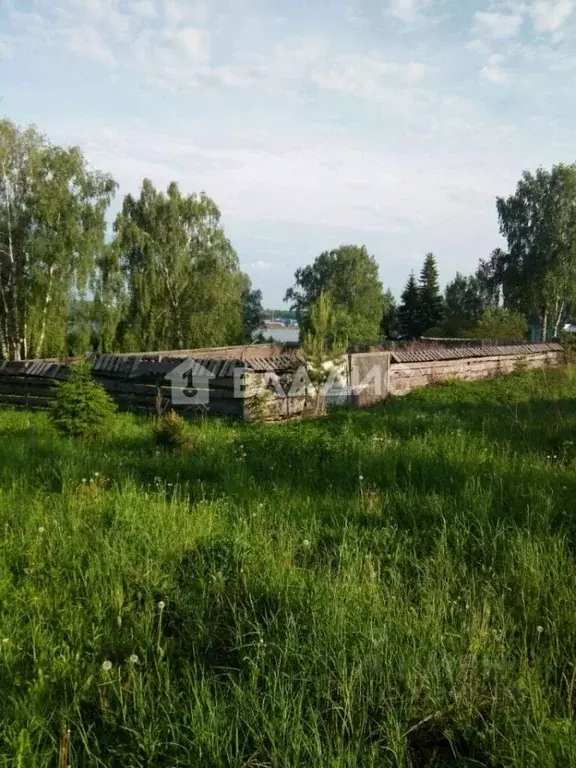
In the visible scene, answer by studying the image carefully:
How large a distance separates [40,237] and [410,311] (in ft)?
123

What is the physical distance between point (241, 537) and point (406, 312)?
5026cm

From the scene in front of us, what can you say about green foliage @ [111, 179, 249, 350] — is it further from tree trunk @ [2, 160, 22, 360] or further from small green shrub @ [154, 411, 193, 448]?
small green shrub @ [154, 411, 193, 448]

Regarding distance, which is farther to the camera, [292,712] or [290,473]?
[290,473]

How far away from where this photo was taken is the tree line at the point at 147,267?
20000mm

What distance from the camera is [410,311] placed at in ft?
169

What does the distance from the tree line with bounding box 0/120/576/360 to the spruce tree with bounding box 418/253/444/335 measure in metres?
5.26

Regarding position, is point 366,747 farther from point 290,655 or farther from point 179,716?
point 179,716

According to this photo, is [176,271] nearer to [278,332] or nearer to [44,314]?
[44,314]

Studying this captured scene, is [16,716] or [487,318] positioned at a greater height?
[487,318]

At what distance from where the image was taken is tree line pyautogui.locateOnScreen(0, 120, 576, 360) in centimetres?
2000

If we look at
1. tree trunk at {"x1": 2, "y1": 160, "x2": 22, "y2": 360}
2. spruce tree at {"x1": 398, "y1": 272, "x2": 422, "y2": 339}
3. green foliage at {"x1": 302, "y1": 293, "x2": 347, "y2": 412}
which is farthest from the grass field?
spruce tree at {"x1": 398, "y1": 272, "x2": 422, "y2": 339}

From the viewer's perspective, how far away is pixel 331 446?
22.4 feet

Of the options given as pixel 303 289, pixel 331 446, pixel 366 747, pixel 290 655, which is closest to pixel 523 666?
pixel 366 747

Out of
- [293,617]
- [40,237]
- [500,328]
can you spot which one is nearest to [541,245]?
[500,328]
